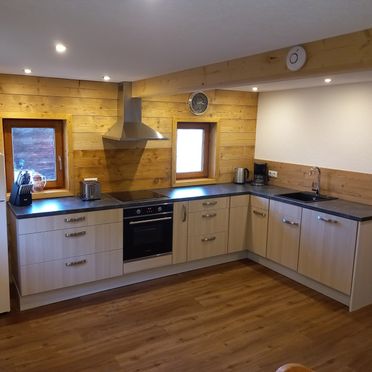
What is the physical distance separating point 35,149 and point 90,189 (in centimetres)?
73

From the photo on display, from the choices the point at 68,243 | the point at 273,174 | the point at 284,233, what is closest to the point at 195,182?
the point at 273,174

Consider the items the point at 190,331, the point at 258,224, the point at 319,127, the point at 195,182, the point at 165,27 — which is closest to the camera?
the point at 165,27

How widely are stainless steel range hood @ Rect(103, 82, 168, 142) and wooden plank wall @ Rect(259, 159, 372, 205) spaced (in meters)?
1.76

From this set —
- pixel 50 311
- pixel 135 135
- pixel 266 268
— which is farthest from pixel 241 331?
pixel 135 135

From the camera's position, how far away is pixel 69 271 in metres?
3.47

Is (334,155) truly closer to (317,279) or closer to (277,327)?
(317,279)

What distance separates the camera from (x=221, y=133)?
4.88 meters

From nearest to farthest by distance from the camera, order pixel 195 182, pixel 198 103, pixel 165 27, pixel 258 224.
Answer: pixel 165 27
pixel 258 224
pixel 198 103
pixel 195 182

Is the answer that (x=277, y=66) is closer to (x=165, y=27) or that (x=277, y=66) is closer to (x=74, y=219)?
(x=165, y=27)

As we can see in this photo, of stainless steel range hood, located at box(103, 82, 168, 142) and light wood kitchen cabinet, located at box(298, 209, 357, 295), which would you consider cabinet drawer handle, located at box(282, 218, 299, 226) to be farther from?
stainless steel range hood, located at box(103, 82, 168, 142)

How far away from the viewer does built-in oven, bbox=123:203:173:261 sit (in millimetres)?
3754

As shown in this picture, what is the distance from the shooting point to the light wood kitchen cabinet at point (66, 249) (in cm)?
324

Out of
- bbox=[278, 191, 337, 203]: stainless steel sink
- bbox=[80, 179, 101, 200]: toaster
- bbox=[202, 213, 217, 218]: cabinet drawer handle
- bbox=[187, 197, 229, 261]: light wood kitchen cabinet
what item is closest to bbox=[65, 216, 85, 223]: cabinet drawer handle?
bbox=[80, 179, 101, 200]: toaster

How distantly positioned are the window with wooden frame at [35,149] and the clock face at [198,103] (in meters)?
1.58
